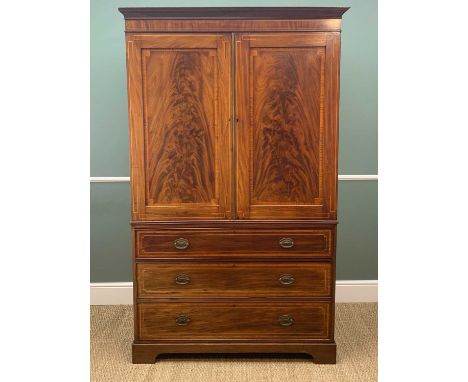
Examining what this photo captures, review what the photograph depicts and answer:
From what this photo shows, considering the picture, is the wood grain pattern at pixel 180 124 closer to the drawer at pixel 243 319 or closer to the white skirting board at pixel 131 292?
the drawer at pixel 243 319

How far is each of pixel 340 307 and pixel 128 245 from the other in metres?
1.61

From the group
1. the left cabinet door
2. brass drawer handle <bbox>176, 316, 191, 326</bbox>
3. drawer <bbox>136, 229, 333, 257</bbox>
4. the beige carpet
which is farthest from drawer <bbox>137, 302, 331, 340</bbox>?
the left cabinet door

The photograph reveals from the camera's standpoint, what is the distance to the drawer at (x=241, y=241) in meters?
2.93

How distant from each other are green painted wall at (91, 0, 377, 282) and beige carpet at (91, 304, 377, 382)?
634mm

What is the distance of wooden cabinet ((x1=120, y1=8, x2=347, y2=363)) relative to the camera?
2803 mm

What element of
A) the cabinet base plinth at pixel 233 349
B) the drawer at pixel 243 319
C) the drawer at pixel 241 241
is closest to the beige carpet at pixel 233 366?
the cabinet base plinth at pixel 233 349

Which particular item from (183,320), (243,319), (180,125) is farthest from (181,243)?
(180,125)

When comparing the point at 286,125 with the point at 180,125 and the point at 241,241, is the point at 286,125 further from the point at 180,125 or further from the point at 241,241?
the point at 241,241

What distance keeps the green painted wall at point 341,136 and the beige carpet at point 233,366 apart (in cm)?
63

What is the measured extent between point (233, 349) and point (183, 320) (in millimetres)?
323
